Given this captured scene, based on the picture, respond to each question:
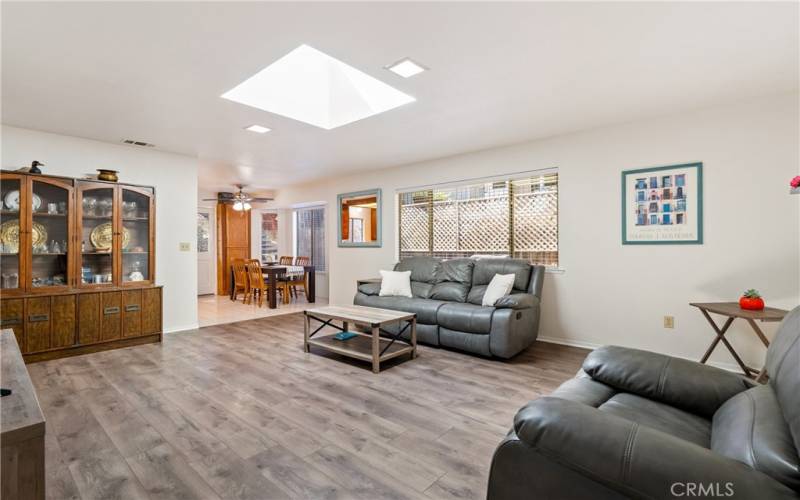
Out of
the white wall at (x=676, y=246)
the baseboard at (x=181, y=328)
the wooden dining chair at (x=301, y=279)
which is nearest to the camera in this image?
the white wall at (x=676, y=246)

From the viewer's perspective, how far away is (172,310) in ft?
16.5

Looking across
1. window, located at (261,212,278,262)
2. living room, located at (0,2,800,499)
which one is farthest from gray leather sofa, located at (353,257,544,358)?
window, located at (261,212,278,262)

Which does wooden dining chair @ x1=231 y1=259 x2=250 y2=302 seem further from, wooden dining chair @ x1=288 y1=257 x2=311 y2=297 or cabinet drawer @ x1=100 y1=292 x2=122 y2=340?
cabinet drawer @ x1=100 y1=292 x2=122 y2=340

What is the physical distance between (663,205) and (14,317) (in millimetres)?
6172

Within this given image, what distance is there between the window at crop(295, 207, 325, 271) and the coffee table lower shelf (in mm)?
4476

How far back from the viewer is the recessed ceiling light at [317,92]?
336 centimetres

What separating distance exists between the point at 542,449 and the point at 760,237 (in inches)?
136

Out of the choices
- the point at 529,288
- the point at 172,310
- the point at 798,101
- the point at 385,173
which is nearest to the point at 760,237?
the point at 798,101

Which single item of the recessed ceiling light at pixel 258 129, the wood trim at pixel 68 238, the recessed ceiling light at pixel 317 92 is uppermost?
the recessed ceiling light at pixel 317 92

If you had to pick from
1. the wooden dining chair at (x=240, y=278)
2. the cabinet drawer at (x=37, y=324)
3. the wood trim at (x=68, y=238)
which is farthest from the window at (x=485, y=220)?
the cabinet drawer at (x=37, y=324)

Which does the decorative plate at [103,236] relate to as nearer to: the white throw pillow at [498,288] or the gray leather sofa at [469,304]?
the gray leather sofa at [469,304]

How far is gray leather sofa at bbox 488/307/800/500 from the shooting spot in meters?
0.89

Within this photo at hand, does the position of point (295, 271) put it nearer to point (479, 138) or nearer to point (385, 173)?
point (385, 173)

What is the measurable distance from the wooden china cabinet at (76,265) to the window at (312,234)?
3.97 m
